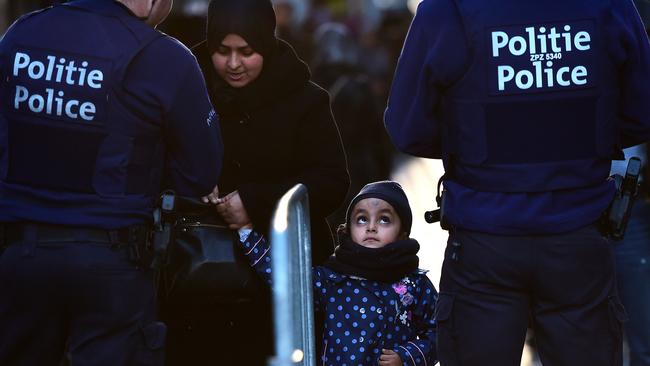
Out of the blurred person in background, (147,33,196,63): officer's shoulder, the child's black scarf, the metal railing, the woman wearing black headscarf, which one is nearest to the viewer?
the metal railing

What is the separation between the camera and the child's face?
5.50m

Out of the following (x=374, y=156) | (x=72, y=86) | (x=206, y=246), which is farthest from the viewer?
(x=374, y=156)

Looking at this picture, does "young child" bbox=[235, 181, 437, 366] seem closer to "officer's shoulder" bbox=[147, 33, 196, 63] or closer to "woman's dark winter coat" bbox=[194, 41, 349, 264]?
"woman's dark winter coat" bbox=[194, 41, 349, 264]

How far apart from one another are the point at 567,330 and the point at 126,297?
141 cm

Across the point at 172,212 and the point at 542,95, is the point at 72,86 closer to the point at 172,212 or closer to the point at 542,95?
the point at 172,212

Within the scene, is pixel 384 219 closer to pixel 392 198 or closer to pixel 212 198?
pixel 392 198

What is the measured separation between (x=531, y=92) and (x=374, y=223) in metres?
1.07

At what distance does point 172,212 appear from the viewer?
4723mm

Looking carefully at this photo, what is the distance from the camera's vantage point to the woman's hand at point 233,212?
5273mm

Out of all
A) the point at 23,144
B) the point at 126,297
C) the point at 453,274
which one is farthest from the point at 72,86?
the point at 453,274

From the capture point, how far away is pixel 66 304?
4527mm

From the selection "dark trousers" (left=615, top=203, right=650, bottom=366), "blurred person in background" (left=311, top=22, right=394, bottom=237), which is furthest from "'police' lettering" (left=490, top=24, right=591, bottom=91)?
"blurred person in background" (left=311, top=22, right=394, bottom=237)

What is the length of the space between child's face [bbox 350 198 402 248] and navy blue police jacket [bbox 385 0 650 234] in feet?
2.59

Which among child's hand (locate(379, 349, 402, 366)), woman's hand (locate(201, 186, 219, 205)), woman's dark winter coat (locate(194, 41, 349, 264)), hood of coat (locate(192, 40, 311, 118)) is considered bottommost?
child's hand (locate(379, 349, 402, 366))
